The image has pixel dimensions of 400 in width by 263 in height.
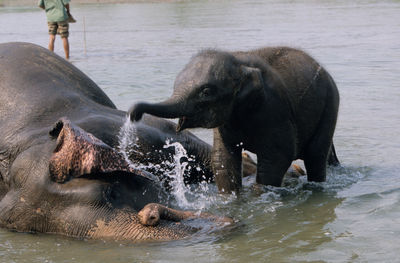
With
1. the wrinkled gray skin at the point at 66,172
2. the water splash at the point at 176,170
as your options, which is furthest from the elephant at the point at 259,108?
the wrinkled gray skin at the point at 66,172

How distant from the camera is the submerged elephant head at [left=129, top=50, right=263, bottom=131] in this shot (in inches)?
179

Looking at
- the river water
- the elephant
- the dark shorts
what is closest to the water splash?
the river water

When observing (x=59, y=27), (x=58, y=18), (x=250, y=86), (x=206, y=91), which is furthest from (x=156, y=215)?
Answer: (x=59, y=27)

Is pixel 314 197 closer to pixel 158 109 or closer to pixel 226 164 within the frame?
pixel 226 164

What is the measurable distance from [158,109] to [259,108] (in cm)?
98

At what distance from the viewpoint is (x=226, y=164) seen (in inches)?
213

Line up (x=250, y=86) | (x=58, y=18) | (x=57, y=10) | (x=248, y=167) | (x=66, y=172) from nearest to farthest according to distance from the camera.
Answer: (x=66, y=172), (x=250, y=86), (x=248, y=167), (x=58, y=18), (x=57, y=10)

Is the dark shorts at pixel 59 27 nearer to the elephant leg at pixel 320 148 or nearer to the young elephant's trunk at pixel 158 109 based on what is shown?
the elephant leg at pixel 320 148

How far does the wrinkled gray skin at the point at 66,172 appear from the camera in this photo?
14.1 feet

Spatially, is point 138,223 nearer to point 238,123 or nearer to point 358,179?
point 238,123

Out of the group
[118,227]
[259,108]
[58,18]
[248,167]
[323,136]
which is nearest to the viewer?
[118,227]

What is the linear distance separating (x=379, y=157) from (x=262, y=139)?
1812 millimetres

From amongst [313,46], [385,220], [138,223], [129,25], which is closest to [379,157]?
[385,220]

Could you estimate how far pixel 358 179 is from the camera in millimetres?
5887
